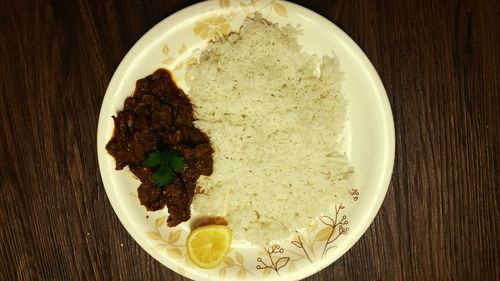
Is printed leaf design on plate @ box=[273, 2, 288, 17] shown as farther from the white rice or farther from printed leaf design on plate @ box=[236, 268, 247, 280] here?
printed leaf design on plate @ box=[236, 268, 247, 280]

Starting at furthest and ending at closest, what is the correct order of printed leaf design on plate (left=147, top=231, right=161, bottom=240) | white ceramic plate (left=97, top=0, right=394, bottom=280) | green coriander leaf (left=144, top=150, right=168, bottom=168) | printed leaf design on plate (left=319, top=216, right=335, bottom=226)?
printed leaf design on plate (left=319, top=216, right=335, bottom=226)
printed leaf design on plate (left=147, top=231, right=161, bottom=240)
white ceramic plate (left=97, top=0, right=394, bottom=280)
green coriander leaf (left=144, top=150, right=168, bottom=168)

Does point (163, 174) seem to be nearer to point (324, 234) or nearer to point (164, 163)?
point (164, 163)

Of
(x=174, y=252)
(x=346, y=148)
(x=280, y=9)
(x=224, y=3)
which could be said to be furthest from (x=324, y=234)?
(x=224, y=3)

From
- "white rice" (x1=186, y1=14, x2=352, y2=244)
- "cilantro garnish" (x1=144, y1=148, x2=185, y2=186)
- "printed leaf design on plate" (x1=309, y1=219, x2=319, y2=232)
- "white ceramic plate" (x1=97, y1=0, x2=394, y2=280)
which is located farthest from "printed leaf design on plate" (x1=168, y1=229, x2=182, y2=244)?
"printed leaf design on plate" (x1=309, y1=219, x2=319, y2=232)

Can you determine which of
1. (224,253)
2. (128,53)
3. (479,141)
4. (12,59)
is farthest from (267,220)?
(12,59)

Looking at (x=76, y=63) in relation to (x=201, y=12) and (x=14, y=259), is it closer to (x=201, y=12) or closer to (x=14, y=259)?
(x=201, y=12)
